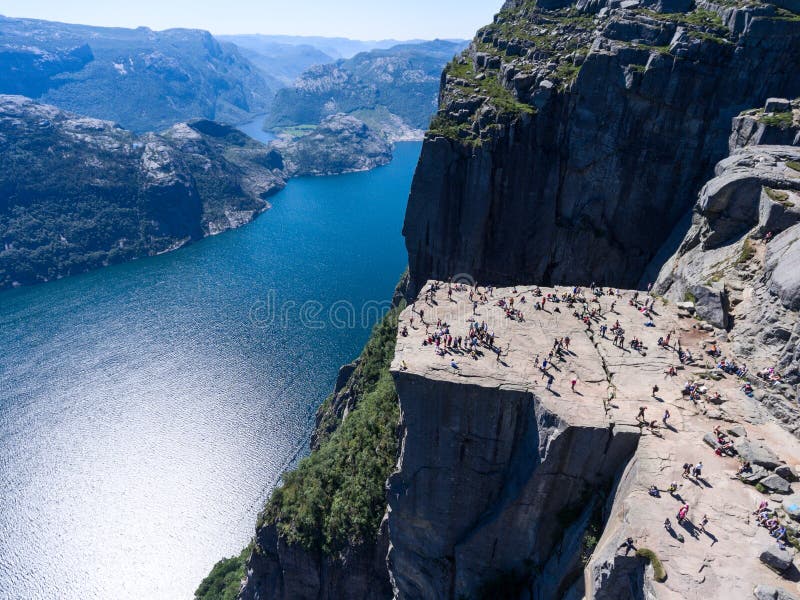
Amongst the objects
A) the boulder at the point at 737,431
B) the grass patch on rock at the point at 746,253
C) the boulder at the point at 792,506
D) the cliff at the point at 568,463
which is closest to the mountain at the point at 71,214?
the cliff at the point at 568,463

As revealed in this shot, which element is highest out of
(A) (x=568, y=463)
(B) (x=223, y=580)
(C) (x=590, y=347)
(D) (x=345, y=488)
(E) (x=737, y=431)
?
(E) (x=737, y=431)

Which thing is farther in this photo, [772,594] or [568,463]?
[568,463]

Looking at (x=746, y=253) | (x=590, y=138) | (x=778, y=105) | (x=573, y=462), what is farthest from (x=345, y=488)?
(x=778, y=105)

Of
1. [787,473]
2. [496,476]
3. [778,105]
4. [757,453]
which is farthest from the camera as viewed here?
[778,105]

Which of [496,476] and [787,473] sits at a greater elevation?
[787,473]

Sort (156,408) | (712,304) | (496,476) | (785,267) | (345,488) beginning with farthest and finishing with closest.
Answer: (156,408)
(345,488)
(712,304)
(496,476)
(785,267)

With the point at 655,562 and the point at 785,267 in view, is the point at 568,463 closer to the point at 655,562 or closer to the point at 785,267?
the point at 655,562

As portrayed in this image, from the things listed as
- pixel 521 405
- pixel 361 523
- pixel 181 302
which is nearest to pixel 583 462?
pixel 521 405

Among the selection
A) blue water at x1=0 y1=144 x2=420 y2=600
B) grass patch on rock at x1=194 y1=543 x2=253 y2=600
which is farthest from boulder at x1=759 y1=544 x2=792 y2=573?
blue water at x1=0 y1=144 x2=420 y2=600
